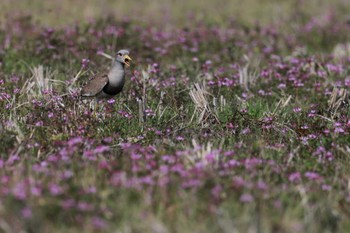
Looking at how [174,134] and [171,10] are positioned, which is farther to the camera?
[171,10]

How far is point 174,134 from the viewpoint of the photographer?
665 cm

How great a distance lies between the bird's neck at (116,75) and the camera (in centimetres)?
742

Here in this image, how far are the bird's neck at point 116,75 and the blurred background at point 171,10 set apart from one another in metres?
5.27

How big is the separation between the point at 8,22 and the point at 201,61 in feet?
12.6

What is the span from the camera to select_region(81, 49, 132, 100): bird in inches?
291

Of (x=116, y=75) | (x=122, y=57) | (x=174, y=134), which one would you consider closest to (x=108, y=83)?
(x=116, y=75)

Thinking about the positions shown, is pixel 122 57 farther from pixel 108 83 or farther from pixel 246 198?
pixel 246 198

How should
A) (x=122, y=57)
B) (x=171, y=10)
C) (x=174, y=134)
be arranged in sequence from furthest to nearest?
(x=171, y=10) < (x=122, y=57) < (x=174, y=134)

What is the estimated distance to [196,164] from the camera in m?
5.34

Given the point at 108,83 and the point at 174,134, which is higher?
the point at 108,83

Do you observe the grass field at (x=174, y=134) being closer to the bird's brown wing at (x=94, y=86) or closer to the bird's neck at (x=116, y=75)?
the bird's brown wing at (x=94, y=86)

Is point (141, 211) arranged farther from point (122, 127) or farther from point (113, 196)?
point (122, 127)

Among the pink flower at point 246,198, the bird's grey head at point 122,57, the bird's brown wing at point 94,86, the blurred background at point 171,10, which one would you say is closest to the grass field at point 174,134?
the pink flower at point 246,198

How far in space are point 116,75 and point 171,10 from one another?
8365 mm
